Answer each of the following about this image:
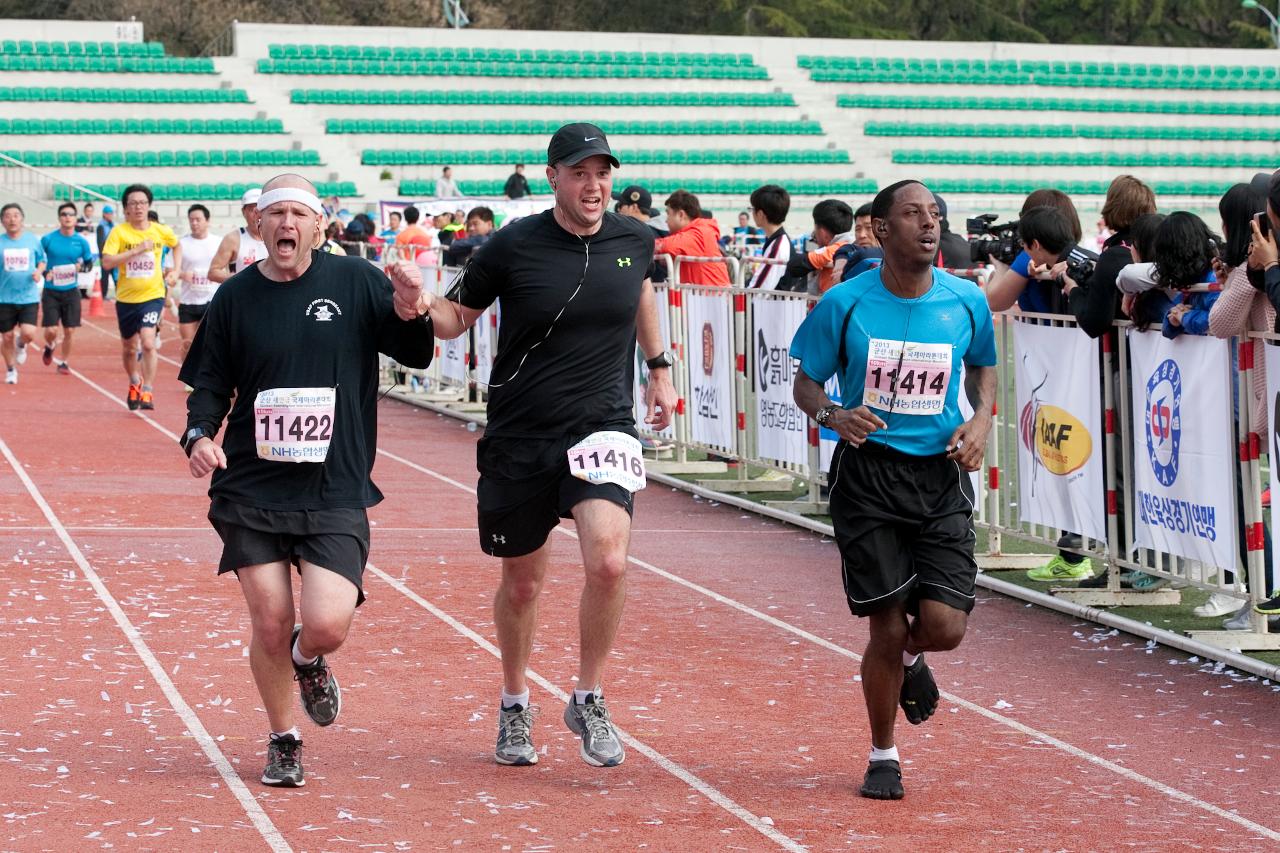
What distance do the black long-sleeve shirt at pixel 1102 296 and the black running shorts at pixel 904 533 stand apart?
286cm

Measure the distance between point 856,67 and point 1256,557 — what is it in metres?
44.9

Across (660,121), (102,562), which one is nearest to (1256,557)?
(102,562)

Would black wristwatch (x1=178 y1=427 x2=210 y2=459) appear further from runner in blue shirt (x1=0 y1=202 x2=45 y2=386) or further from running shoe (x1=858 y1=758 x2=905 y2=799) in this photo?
runner in blue shirt (x1=0 y1=202 x2=45 y2=386)

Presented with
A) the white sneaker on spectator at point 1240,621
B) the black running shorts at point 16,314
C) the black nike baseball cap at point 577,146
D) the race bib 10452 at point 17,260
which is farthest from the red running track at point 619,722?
the black running shorts at point 16,314

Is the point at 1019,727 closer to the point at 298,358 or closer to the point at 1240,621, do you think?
the point at 1240,621

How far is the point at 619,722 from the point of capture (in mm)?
6887

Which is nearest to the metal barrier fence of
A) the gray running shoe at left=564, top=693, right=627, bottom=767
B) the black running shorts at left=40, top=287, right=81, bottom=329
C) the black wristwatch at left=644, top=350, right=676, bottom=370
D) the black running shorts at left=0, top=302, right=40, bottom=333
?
the black wristwatch at left=644, top=350, right=676, bottom=370

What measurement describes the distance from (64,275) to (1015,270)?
48.4ft

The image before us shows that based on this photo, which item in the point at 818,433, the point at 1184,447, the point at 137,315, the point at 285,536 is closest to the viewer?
the point at 285,536

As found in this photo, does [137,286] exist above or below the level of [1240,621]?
above

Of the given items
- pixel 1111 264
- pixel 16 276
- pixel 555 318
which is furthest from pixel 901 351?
pixel 16 276

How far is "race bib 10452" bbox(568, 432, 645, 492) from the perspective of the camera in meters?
6.04

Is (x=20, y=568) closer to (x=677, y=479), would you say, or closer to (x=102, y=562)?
(x=102, y=562)

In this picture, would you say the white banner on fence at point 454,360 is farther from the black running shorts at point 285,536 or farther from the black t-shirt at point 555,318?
the black running shorts at point 285,536
